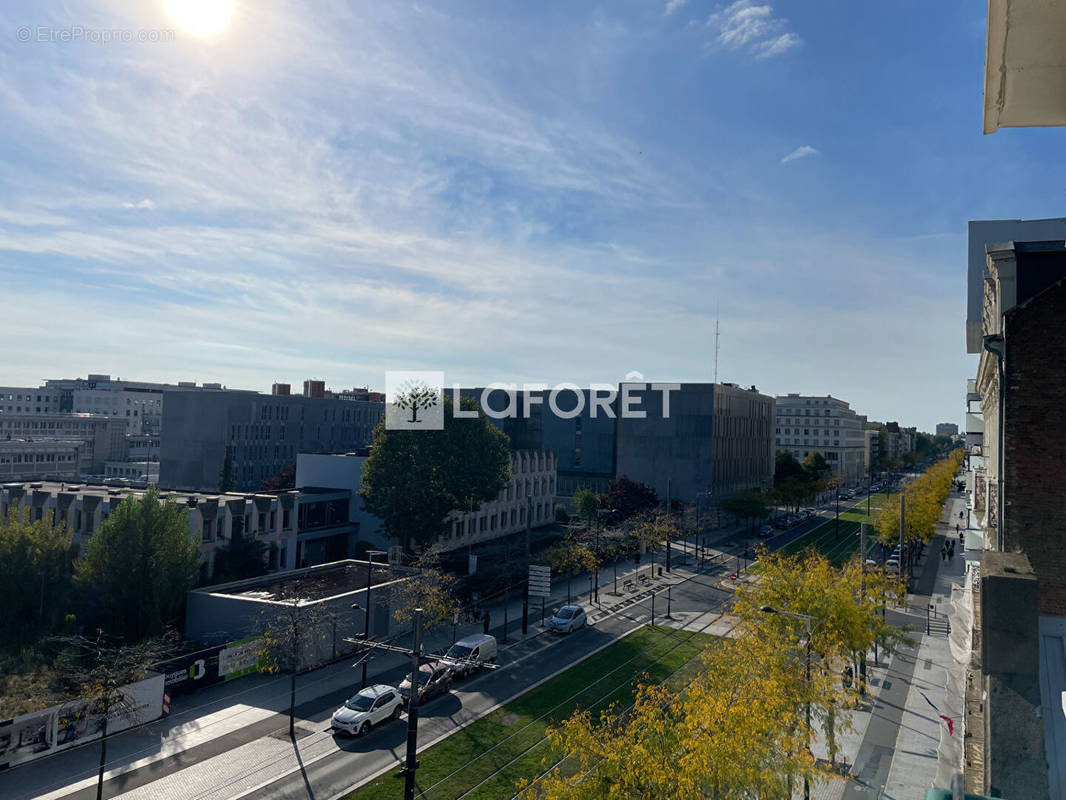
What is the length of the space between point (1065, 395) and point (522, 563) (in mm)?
40491

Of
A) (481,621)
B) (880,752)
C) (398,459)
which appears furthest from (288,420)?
(880,752)

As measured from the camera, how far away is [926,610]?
46562 millimetres

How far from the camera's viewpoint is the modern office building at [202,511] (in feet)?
137

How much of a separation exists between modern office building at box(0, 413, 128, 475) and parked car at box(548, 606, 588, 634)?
89810 millimetres

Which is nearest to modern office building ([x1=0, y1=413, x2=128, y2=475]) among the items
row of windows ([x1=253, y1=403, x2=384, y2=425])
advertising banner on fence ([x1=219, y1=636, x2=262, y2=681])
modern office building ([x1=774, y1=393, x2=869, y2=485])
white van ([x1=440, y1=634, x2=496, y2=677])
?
row of windows ([x1=253, y1=403, x2=384, y2=425])

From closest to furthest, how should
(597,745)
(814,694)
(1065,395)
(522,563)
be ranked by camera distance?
(1065,395), (597,745), (814,694), (522,563)

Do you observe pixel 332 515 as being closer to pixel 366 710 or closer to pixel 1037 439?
pixel 366 710

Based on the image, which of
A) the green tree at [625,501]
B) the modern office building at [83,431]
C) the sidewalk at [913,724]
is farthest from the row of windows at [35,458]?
the sidewalk at [913,724]

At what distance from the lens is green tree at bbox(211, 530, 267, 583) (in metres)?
42.0

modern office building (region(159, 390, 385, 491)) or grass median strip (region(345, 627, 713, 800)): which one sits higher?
modern office building (region(159, 390, 385, 491))

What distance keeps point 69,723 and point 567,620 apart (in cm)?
2406

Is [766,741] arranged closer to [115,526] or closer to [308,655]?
[308,655]

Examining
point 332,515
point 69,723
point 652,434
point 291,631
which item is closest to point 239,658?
point 291,631

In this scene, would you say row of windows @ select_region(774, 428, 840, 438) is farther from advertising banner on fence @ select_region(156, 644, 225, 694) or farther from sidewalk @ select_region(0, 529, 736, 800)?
advertising banner on fence @ select_region(156, 644, 225, 694)
